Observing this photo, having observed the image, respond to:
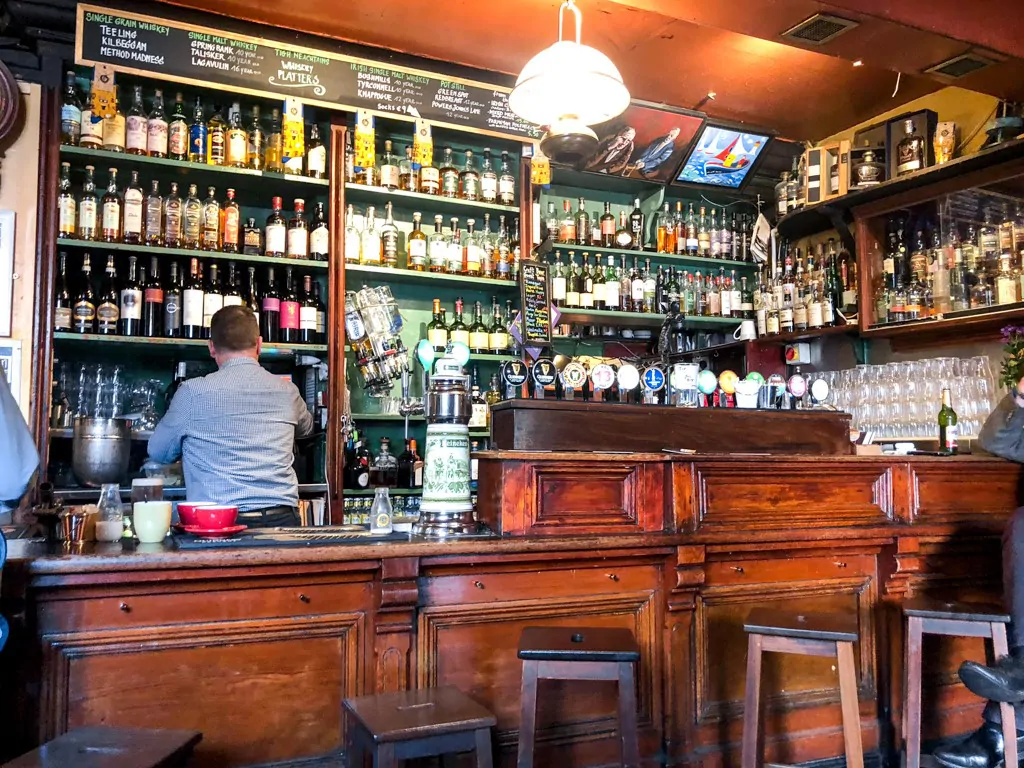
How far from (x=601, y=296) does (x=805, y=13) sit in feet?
5.68

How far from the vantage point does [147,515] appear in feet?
6.56

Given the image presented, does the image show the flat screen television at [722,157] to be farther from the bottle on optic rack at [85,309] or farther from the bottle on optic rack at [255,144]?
the bottle on optic rack at [85,309]

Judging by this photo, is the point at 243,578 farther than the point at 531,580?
No

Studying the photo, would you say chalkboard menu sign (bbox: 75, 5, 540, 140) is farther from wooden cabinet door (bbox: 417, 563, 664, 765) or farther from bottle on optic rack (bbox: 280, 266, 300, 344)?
wooden cabinet door (bbox: 417, 563, 664, 765)

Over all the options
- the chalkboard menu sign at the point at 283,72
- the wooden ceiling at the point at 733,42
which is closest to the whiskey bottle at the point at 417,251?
the chalkboard menu sign at the point at 283,72

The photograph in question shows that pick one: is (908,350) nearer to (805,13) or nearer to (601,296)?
(601,296)

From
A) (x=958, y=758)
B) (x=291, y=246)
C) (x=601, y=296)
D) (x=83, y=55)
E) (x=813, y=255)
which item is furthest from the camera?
(x=813, y=255)

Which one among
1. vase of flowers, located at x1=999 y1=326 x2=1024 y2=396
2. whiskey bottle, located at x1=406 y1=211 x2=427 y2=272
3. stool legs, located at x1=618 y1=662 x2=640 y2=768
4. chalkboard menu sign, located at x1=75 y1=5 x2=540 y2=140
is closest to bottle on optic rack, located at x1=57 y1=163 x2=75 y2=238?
chalkboard menu sign, located at x1=75 y1=5 x2=540 y2=140

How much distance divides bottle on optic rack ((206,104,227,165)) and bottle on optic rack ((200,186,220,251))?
0.18 metres

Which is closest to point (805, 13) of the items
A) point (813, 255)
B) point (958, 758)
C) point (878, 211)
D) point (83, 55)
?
point (878, 211)

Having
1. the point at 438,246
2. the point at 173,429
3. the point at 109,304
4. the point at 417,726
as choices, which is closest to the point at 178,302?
the point at 109,304

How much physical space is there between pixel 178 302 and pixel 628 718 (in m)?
2.56

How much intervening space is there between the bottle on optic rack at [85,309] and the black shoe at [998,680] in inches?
132

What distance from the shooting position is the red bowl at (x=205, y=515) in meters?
2.09
